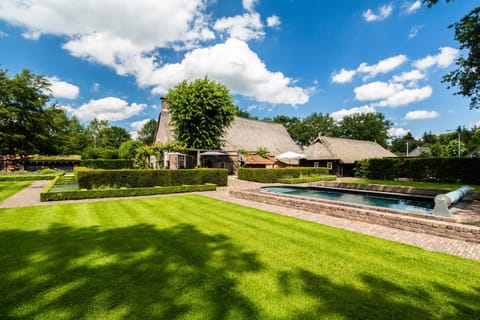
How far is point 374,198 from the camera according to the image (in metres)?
13.6

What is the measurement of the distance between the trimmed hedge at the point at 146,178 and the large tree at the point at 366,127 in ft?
169

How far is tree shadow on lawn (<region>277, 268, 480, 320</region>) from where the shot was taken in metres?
2.71

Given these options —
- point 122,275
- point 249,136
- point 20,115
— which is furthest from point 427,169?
point 20,115

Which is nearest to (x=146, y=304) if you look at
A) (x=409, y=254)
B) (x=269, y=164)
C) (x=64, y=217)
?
(x=409, y=254)

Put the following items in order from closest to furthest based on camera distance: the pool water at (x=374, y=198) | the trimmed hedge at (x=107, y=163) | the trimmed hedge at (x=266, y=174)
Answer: the pool water at (x=374, y=198), the trimmed hedge at (x=266, y=174), the trimmed hedge at (x=107, y=163)

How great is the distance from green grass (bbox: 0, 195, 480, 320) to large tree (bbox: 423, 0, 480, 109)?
529 inches

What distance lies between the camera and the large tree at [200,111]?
23.5 meters

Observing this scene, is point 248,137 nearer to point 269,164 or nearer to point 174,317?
point 269,164

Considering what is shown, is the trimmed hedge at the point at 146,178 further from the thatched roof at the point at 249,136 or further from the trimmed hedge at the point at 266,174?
the thatched roof at the point at 249,136

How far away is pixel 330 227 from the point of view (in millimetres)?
6617

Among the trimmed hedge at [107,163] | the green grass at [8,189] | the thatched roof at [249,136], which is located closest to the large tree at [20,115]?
the green grass at [8,189]

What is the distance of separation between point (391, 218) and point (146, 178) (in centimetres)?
1344

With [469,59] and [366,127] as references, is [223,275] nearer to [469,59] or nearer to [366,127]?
[469,59]

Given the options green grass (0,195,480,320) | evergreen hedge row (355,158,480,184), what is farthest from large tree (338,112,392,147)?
green grass (0,195,480,320)
